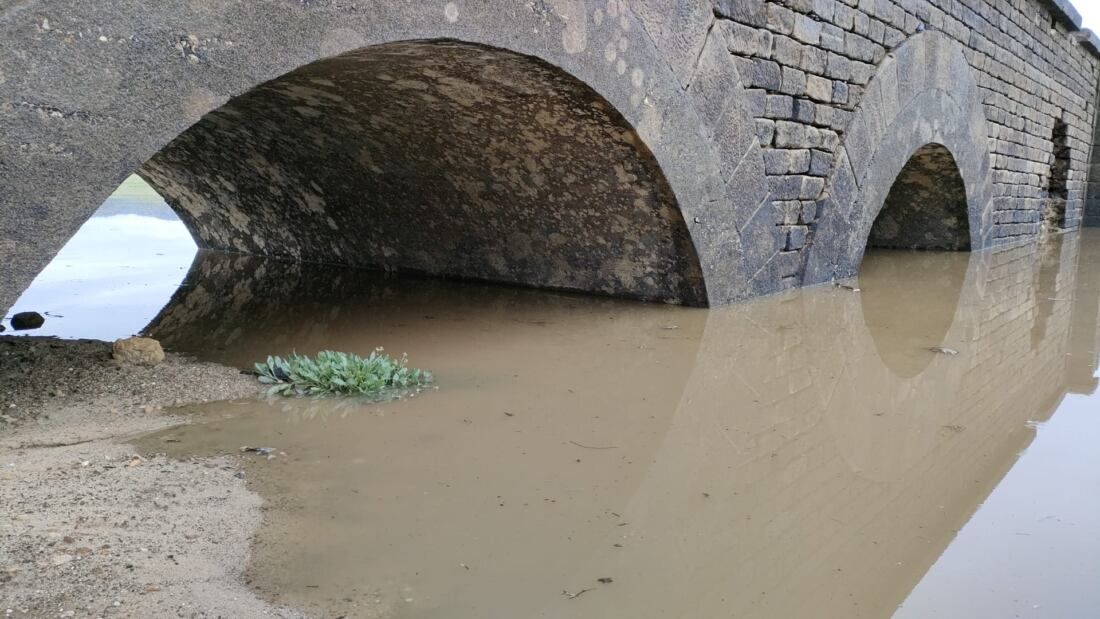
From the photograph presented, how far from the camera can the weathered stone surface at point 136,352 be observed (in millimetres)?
3252

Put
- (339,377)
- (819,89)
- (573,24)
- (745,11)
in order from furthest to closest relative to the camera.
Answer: (819,89) → (745,11) → (573,24) → (339,377)

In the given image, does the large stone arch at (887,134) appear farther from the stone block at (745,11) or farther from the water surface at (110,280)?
the water surface at (110,280)

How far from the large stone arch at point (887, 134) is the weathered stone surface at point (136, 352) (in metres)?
3.82

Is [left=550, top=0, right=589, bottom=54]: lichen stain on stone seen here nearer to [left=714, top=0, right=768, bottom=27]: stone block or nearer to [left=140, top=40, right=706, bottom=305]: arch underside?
[left=140, top=40, right=706, bottom=305]: arch underside

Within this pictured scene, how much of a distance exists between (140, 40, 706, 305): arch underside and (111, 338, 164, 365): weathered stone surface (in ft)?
4.28

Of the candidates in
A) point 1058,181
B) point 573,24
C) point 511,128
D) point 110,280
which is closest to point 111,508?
point 573,24

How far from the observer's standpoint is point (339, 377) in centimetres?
304

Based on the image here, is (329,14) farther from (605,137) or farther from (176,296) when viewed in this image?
(176,296)

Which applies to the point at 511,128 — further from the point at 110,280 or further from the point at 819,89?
the point at 110,280

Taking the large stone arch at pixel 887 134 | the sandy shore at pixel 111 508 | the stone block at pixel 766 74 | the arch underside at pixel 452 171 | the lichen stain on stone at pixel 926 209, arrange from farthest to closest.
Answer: the lichen stain on stone at pixel 926 209
the large stone arch at pixel 887 134
the stone block at pixel 766 74
the arch underside at pixel 452 171
the sandy shore at pixel 111 508

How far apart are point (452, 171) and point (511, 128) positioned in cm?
74

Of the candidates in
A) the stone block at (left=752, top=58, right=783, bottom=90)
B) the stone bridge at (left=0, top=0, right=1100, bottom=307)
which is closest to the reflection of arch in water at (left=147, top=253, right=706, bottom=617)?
the stone bridge at (left=0, top=0, right=1100, bottom=307)

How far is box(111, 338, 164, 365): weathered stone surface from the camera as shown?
325 centimetres

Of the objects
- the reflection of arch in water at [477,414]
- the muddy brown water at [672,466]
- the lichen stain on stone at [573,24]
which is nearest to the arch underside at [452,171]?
the lichen stain on stone at [573,24]
